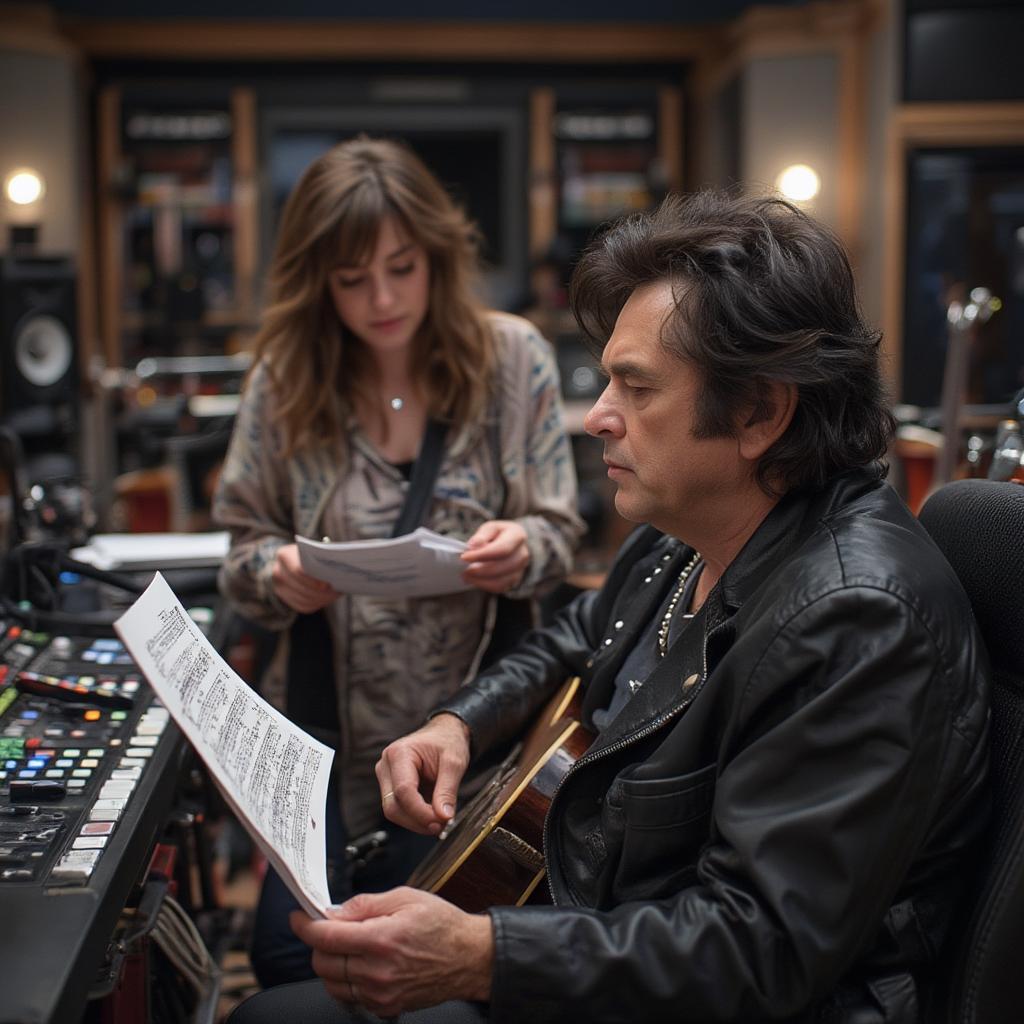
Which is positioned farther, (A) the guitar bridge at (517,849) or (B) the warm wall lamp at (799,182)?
(B) the warm wall lamp at (799,182)

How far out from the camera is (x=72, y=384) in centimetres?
546

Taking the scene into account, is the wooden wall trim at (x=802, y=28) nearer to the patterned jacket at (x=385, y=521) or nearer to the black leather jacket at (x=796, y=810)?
the patterned jacket at (x=385, y=521)

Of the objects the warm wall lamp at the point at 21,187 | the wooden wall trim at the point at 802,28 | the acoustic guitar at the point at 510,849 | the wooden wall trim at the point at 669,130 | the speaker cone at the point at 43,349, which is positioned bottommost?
the acoustic guitar at the point at 510,849

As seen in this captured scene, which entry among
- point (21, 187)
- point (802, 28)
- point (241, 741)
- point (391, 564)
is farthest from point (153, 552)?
point (802, 28)

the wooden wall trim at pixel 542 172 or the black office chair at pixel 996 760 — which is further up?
the wooden wall trim at pixel 542 172

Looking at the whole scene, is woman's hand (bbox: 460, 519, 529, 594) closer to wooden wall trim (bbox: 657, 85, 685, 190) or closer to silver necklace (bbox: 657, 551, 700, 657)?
silver necklace (bbox: 657, 551, 700, 657)

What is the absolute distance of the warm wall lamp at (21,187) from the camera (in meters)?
6.29

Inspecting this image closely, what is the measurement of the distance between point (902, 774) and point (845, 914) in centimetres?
12

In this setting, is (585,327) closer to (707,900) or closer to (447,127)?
(707,900)

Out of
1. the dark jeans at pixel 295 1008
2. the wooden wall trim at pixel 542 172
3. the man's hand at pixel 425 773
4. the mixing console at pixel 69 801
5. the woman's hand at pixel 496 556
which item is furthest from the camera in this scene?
the wooden wall trim at pixel 542 172

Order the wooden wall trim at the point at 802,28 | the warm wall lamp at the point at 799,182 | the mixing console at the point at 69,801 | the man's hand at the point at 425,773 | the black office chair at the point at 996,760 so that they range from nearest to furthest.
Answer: the mixing console at the point at 69,801
the black office chair at the point at 996,760
the man's hand at the point at 425,773
the warm wall lamp at the point at 799,182
the wooden wall trim at the point at 802,28

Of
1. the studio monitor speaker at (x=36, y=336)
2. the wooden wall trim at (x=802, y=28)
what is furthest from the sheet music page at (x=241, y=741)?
the wooden wall trim at (x=802, y=28)

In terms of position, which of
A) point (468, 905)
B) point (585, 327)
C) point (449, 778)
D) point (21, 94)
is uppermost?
point (21, 94)

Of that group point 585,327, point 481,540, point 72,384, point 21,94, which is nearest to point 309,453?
point 481,540
